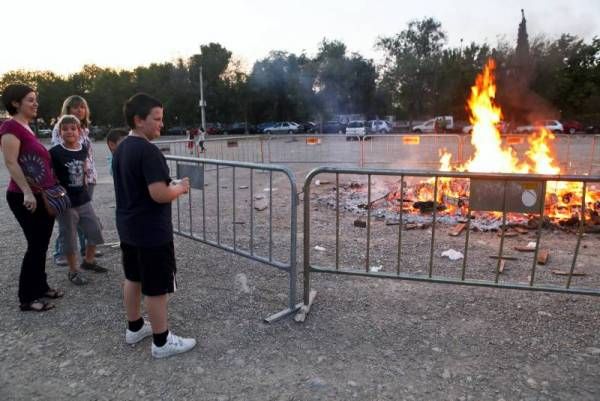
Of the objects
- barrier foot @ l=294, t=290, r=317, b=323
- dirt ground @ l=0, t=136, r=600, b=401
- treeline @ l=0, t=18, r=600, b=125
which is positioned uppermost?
treeline @ l=0, t=18, r=600, b=125

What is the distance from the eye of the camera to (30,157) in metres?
3.70

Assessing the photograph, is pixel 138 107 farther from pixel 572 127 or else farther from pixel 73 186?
pixel 572 127

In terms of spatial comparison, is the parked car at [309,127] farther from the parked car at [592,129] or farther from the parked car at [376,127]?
the parked car at [592,129]

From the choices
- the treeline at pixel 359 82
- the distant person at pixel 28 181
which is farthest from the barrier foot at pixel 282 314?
the treeline at pixel 359 82

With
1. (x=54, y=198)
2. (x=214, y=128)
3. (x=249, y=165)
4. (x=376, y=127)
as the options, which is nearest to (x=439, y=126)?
(x=376, y=127)

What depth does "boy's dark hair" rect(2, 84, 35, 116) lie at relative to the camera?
361 cm

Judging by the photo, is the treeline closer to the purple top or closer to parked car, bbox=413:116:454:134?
parked car, bbox=413:116:454:134

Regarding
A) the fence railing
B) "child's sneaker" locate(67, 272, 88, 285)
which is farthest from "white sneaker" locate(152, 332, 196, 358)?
the fence railing

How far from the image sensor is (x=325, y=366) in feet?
10.1

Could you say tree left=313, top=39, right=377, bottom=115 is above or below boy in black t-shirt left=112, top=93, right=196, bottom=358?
above

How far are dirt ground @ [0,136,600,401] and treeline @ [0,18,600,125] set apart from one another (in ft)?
100

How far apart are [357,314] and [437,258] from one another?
1.95 meters

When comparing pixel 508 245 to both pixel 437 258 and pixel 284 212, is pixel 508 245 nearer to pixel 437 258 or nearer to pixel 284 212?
pixel 437 258

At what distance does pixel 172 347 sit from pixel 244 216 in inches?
182
